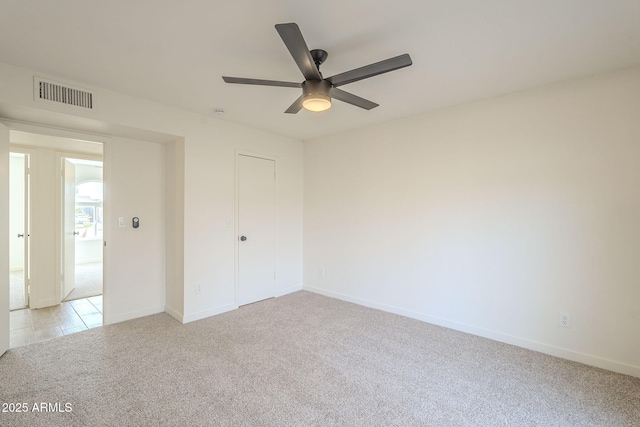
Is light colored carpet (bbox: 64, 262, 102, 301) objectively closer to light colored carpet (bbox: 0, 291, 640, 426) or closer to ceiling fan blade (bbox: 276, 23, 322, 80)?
light colored carpet (bbox: 0, 291, 640, 426)

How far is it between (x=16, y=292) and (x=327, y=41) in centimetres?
588

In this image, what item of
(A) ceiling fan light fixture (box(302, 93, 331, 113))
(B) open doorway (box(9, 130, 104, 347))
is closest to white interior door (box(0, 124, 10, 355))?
(B) open doorway (box(9, 130, 104, 347))

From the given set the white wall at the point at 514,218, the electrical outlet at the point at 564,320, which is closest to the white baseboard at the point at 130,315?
the white wall at the point at 514,218

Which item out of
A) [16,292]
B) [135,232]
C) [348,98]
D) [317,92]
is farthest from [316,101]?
[16,292]

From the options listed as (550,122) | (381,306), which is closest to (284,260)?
(381,306)

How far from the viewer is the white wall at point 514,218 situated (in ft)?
7.77

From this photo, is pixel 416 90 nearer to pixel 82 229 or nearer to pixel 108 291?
pixel 108 291

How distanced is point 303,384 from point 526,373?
181 centimetres

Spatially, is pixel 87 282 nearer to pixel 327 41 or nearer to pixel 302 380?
pixel 302 380

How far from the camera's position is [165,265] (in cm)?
370

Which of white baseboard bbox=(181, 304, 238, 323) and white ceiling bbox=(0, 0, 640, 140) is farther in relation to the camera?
white baseboard bbox=(181, 304, 238, 323)

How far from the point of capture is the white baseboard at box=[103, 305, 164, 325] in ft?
10.6

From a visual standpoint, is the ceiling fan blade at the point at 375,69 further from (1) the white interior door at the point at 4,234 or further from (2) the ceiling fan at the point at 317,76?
(1) the white interior door at the point at 4,234

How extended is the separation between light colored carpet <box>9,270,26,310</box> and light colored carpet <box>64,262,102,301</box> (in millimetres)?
502
